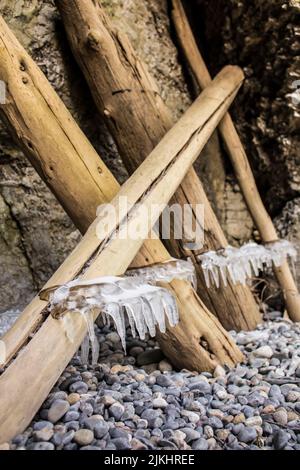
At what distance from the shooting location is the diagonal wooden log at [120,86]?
53.9 inches

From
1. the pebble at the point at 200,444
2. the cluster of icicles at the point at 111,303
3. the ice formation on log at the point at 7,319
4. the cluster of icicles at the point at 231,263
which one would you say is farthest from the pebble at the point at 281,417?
the ice formation on log at the point at 7,319

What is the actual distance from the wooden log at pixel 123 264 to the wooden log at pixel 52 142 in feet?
0.32

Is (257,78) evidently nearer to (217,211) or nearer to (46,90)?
(217,211)

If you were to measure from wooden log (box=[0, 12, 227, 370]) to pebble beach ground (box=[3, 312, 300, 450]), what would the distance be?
0.54ft

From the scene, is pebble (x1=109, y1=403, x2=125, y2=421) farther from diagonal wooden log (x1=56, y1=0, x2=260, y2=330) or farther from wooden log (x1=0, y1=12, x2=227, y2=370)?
diagonal wooden log (x1=56, y1=0, x2=260, y2=330)

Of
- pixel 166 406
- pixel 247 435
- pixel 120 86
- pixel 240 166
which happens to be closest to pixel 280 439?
pixel 247 435

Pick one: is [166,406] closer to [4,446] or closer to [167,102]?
[4,446]

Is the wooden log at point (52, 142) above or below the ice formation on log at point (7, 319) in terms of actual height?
above

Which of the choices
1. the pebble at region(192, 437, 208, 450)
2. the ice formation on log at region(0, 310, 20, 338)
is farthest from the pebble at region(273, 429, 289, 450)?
the ice formation on log at region(0, 310, 20, 338)

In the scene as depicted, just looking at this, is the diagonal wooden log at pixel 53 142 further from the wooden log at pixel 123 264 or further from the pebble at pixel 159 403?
the pebble at pixel 159 403

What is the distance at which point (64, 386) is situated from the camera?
103 cm

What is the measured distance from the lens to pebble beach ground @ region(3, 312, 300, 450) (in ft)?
2.64

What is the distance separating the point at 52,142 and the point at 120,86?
0.40m
